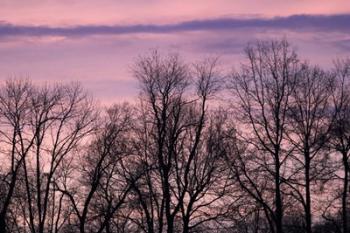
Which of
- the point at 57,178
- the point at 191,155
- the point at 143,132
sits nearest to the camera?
the point at 191,155

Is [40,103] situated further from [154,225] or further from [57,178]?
[154,225]

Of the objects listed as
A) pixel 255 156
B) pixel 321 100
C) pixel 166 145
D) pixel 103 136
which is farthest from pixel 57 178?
pixel 321 100

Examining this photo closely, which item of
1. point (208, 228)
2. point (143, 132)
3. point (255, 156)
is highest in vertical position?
point (143, 132)

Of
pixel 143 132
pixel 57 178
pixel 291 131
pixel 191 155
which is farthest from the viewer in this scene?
pixel 57 178

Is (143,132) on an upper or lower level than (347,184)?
upper

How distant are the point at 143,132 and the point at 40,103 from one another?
777 centimetres

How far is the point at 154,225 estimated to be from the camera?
52938 mm

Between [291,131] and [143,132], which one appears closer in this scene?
[291,131]

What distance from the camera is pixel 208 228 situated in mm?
44906

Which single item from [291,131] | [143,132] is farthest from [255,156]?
[143,132]

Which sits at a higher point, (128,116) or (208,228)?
(128,116)

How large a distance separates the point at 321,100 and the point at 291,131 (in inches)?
118

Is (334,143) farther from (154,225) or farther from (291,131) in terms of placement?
(154,225)

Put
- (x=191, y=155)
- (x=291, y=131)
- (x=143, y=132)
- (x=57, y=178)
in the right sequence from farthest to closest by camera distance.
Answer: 1. (x=57, y=178)
2. (x=143, y=132)
3. (x=191, y=155)
4. (x=291, y=131)
